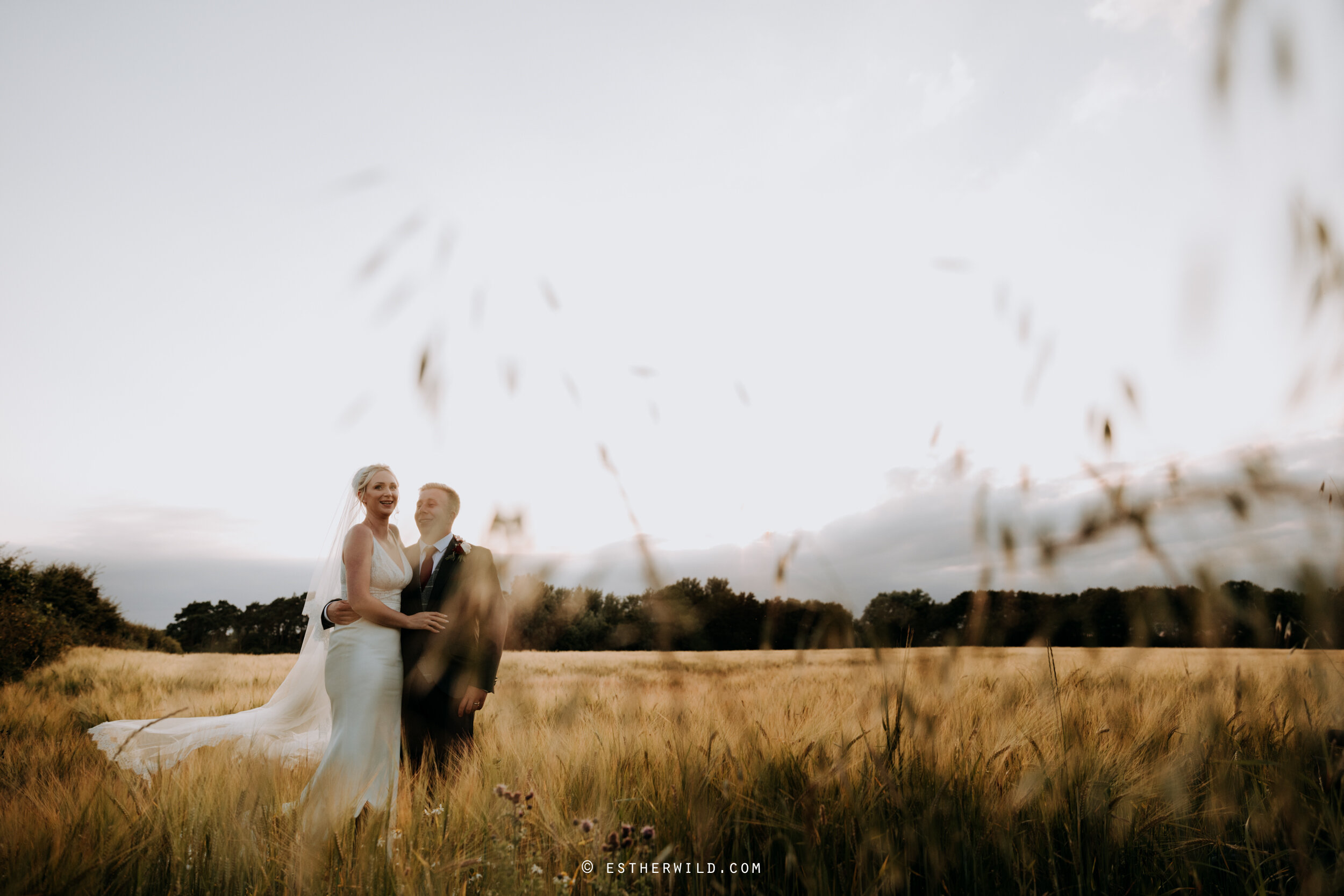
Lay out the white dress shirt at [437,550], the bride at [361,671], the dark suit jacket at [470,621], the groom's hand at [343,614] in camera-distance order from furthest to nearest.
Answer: the white dress shirt at [437,550] < the groom's hand at [343,614] < the bride at [361,671] < the dark suit jacket at [470,621]

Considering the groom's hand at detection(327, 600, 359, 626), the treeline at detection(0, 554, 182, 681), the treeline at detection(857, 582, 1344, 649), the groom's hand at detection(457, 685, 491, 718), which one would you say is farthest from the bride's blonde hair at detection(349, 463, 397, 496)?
the treeline at detection(0, 554, 182, 681)

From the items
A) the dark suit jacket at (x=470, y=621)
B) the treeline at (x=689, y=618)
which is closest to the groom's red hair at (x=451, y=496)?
the dark suit jacket at (x=470, y=621)

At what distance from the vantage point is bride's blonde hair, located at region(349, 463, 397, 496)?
11.4 ft

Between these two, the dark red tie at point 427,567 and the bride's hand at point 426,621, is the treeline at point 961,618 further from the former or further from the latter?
the dark red tie at point 427,567

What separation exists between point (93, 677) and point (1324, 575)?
10.9 meters

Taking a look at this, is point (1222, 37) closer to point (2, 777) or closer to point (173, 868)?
point (173, 868)

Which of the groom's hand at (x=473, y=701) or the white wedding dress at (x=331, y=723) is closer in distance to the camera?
the white wedding dress at (x=331, y=723)

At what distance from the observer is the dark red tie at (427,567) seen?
348 cm

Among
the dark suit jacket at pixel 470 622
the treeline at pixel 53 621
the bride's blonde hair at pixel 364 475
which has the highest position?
the bride's blonde hair at pixel 364 475

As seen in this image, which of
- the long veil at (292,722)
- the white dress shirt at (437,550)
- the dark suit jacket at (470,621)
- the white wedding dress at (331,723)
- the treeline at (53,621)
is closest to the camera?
the dark suit jacket at (470,621)

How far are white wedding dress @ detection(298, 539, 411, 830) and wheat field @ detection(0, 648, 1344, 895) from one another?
64 centimetres

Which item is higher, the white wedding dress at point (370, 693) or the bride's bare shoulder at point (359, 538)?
the bride's bare shoulder at point (359, 538)

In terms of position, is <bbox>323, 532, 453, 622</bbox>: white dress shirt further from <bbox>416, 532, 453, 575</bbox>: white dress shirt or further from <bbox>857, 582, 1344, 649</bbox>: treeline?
<bbox>857, 582, 1344, 649</bbox>: treeline

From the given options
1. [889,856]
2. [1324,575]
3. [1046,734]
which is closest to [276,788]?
[889,856]
